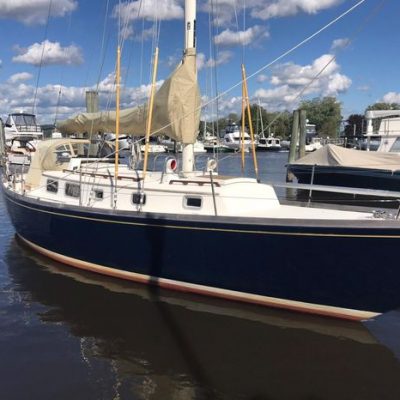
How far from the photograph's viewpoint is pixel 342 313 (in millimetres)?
7582

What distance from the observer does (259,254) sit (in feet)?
24.8

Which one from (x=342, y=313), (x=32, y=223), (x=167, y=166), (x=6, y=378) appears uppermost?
(x=167, y=166)

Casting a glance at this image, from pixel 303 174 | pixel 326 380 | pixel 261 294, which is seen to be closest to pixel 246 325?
pixel 261 294

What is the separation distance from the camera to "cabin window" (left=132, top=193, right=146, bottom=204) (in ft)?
29.0

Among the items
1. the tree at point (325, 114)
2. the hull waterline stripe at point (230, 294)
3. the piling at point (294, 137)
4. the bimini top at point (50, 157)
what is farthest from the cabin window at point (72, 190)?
the tree at point (325, 114)

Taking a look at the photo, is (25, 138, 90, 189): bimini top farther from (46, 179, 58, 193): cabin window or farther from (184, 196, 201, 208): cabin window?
(184, 196, 201, 208): cabin window

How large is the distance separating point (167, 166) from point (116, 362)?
13.2 feet

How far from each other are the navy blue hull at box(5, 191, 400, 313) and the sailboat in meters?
0.02

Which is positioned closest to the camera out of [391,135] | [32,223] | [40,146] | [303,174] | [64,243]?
[64,243]

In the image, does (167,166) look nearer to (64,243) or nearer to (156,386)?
(64,243)

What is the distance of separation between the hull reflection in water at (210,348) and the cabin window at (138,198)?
160 centimetres

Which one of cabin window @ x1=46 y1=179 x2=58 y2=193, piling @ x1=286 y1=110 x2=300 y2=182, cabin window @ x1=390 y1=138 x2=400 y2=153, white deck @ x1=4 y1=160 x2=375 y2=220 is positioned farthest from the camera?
piling @ x1=286 y1=110 x2=300 y2=182

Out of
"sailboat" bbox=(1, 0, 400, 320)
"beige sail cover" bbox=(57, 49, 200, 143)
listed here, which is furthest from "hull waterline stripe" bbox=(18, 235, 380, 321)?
"beige sail cover" bbox=(57, 49, 200, 143)

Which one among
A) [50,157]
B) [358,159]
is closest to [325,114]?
[358,159]
